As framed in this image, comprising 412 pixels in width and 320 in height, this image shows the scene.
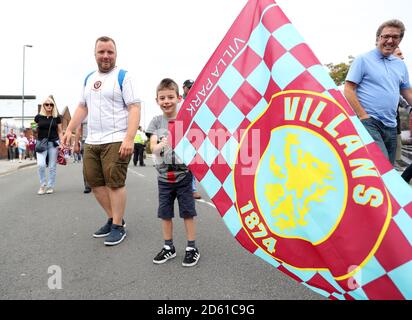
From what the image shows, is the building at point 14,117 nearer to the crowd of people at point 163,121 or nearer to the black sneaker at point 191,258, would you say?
the crowd of people at point 163,121

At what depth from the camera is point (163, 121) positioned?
2.71 metres

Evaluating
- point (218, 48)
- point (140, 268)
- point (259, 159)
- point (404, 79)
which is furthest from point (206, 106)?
point (404, 79)

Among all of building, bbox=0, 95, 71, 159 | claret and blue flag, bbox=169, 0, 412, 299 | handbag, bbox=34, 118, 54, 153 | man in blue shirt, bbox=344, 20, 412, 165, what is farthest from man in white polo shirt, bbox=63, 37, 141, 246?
building, bbox=0, 95, 71, 159

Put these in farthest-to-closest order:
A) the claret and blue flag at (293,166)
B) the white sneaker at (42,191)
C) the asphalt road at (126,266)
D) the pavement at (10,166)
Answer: the pavement at (10,166), the white sneaker at (42,191), the asphalt road at (126,266), the claret and blue flag at (293,166)

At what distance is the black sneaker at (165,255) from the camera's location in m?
2.59

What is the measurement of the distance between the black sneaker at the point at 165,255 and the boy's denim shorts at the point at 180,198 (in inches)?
10.4

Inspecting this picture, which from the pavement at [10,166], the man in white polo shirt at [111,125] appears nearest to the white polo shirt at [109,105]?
the man in white polo shirt at [111,125]

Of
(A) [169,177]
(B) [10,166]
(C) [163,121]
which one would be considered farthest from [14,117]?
(A) [169,177]

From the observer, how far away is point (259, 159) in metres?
1.73

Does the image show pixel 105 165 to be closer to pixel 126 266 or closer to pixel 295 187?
pixel 126 266

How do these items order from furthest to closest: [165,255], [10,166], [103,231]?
[10,166] → [103,231] → [165,255]

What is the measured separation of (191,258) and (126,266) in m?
0.51

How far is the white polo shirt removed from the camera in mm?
3023
